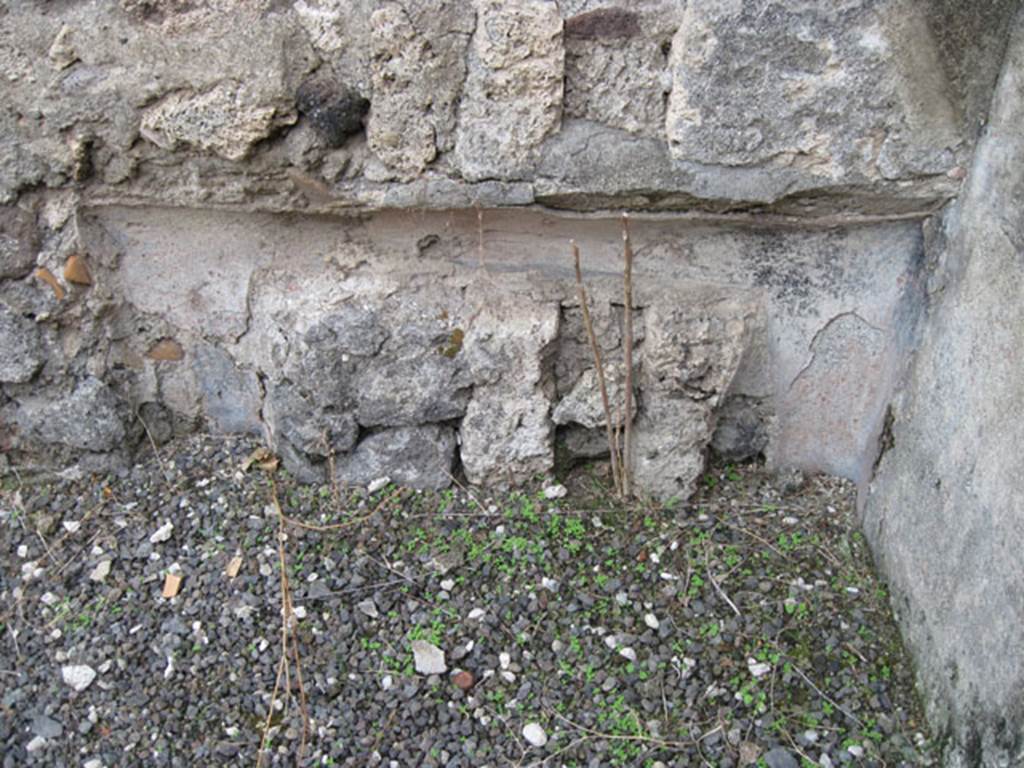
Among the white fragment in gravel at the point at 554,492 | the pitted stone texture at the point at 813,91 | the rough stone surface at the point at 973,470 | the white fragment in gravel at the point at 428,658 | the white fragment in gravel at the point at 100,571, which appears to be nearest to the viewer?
the rough stone surface at the point at 973,470

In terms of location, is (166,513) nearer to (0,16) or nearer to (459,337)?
(459,337)

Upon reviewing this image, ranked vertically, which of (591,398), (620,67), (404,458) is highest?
(620,67)

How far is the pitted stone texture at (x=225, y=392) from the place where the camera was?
95.7 inches

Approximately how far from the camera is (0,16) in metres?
1.90

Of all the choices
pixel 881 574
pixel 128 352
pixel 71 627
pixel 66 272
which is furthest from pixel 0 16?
pixel 881 574

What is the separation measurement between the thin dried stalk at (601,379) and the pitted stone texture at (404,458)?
0.39 metres

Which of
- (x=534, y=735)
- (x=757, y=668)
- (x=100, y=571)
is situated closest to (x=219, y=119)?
(x=100, y=571)

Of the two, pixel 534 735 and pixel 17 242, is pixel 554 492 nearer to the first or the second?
pixel 534 735

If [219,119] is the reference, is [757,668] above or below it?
below

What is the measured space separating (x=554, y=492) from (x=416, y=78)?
1.02 metres

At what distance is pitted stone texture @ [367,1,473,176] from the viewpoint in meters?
1.82

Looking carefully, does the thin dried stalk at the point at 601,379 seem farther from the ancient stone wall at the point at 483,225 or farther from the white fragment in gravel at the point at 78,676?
the white fragment in gravel at the point at 78,676

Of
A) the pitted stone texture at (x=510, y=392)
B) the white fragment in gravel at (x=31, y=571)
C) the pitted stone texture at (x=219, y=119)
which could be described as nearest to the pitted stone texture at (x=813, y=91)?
the pitted stone texture at (x=510, y=392)

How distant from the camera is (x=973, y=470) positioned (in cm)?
175
